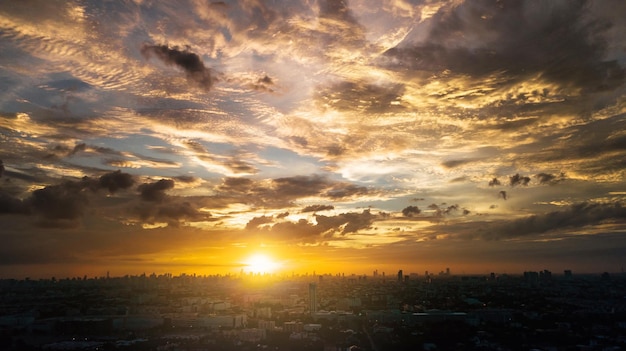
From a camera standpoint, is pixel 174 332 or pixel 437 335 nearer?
pixel 437 335

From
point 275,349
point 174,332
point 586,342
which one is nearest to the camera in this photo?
point 275,349

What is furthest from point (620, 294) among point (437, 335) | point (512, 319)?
point (437, 335)

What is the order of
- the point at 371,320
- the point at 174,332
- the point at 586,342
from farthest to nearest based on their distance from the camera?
1. the point at 371,320
2. the point at 174,332
3. the point at 586,342

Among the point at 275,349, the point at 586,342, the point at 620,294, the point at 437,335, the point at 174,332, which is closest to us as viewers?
the point at 275,349

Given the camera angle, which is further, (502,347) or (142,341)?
(142,341)

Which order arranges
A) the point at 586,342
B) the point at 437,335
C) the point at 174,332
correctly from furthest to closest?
the point at 174,332 < the point at 437,335 < the point at 586,342

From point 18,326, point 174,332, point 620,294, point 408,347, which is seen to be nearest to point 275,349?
point 408,347

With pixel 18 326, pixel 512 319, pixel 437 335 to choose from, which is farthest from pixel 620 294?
pixel 18 326

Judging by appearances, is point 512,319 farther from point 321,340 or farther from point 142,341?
point 142,341

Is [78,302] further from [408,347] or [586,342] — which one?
[586,342]
